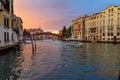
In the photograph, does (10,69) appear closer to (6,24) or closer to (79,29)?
(6,24)

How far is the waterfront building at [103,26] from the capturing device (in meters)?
106

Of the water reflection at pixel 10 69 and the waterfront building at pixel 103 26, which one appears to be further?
the waterfront building at pixel 103 26

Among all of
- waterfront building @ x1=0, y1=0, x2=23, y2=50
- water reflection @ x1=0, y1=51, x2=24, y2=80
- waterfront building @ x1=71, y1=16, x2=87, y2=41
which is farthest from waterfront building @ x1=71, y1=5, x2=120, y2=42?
water reflection @ x1=0, y1=51, x2=24, y2=80

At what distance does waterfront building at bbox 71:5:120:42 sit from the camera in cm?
10594

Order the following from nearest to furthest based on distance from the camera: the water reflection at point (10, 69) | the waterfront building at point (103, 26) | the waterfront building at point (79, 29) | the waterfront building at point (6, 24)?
the water reflection at point (10, 69) → the waterfront building at point (6, 24) → the waterfront building at point (103, 26) → the waterfront building at point (79, 29)

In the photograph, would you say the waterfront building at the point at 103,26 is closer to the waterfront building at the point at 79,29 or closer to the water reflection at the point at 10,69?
the waterfront building at the point at 79,29

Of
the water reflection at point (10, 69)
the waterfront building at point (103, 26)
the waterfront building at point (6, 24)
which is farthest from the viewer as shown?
the waterfront building at point (103, 26)

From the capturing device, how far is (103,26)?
116312 millimetres

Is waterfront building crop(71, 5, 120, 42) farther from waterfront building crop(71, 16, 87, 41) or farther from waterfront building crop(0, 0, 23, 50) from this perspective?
waterfront building crop(0, 0, 23, 50)

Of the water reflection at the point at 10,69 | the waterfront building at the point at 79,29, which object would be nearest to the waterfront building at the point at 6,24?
the water reflection at the point at 10,69

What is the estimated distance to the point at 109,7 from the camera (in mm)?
108875

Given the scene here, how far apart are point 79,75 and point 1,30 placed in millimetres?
17790

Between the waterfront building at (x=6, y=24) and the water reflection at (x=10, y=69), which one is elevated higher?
the waterfront building at (x=6, y=24)

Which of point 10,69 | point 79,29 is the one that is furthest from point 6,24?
point 79,29
